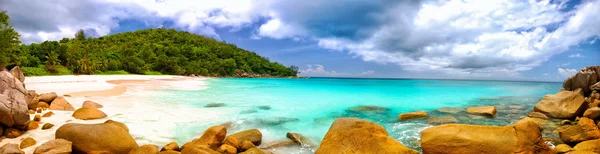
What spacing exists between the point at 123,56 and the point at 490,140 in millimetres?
77789

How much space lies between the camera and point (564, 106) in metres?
11.1

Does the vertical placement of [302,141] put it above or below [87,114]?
below

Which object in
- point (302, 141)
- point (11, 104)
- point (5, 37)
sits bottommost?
point (302, 141)

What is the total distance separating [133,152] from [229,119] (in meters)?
5.60

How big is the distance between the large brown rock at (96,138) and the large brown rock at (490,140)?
719cm

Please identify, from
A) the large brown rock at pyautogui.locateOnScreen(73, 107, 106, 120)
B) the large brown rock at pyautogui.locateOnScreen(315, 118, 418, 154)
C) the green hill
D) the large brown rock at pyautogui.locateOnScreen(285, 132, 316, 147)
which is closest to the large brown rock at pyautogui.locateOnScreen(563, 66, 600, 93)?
the large brown rock at pyautogui.locateOnScreen(315, 118, 418, 154)

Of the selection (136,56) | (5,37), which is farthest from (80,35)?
(5,37)

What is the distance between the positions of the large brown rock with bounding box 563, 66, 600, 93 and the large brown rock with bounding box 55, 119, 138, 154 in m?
22.5

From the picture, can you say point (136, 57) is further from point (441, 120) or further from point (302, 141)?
point (441, 120)

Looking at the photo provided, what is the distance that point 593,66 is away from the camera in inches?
597

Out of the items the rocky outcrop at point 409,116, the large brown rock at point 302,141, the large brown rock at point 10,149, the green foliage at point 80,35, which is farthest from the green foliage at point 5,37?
the green foliage at point 80,35

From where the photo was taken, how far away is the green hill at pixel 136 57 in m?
44.0

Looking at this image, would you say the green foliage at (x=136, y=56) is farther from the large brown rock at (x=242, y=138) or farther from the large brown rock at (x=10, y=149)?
the large brown rock at (x=242, y=138)

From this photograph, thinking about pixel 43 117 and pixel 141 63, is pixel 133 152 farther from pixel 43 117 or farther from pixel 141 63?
pixel 141 63
